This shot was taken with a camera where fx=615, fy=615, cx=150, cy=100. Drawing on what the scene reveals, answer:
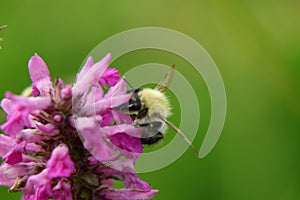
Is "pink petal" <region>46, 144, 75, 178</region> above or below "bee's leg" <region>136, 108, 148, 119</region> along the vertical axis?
below

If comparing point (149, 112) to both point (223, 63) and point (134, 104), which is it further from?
point (223, 63)

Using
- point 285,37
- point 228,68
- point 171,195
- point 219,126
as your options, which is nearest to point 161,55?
point 228,68

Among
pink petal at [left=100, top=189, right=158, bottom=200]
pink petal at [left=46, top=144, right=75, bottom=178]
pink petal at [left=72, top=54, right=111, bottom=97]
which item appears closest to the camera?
pink petal at [left=46, top=144, right=75, bottom=178]

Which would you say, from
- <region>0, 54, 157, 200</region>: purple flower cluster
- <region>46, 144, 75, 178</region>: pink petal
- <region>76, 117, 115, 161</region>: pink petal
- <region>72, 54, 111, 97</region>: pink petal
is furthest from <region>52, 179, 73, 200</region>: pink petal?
<region>72, 54, 111, 97</region>: pink petal

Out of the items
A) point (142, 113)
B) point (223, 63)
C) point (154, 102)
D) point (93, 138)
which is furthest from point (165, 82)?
point (223, 63)

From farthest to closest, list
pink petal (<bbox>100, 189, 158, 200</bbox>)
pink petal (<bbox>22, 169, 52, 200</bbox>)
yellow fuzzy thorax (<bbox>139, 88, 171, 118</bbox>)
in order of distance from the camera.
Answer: yellow fuzzy thorax (<bbox>139, 88, 171, 118</bbox>)
pink petal (<bbox>100, 189, 158, 200</bbox>)
pink petal (<bbox>22, 169, 52, 200</bbox>)

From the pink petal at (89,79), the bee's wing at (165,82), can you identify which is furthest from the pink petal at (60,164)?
the bee's wing at (165,82)

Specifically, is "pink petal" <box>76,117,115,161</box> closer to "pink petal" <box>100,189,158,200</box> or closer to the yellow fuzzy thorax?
"pink petal" <box>100,189,158,200</box>
